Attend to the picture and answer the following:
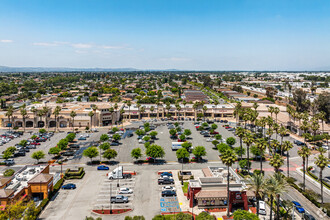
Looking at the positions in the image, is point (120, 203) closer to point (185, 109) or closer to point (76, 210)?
point (76, 210)

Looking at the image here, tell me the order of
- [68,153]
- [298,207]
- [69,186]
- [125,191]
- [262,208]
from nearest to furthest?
[262,208] → [298,207] → [125,191] → [69,186] → [68,153]

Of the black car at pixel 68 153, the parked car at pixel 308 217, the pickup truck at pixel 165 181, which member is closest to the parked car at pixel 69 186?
the pickup truck at pixel 165 181

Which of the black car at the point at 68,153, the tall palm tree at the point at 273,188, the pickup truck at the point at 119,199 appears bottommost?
the pickup truck at the point at 119,199

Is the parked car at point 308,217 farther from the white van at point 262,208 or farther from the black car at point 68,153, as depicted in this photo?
the black car at point 68,153

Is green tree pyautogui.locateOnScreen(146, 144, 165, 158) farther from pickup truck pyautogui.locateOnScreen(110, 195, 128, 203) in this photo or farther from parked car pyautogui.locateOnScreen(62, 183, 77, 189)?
parked car pyautogui.locateOnScreen(62, 183, 77, 189)

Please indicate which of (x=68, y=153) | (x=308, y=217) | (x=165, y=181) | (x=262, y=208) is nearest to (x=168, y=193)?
(x=165, y=181)

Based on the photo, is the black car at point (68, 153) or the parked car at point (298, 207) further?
the black car at point (68, 153)

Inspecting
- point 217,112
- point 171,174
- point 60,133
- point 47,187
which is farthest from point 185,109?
point 47,187

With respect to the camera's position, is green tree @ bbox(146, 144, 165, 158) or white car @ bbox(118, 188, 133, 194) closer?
white car @ bbox(118, 188, 133, 194)

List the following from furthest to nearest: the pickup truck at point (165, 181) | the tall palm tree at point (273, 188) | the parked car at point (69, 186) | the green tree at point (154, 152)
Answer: the green tree at point (154, 152) < the pickup truck at point (165, 181) < the parked car at point (69, 186) < the tall palm tree at point (273, 188)

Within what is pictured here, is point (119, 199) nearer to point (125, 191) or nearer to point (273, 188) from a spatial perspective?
point (125, 191)

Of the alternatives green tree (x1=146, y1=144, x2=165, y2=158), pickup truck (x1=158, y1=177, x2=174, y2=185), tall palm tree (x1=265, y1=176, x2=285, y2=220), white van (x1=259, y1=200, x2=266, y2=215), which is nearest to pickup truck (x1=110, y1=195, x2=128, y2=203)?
pickup truck (x1=158, y1=177, x2=174, y2=185)

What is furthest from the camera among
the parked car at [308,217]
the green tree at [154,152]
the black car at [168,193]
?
the green tree at [154,152]
